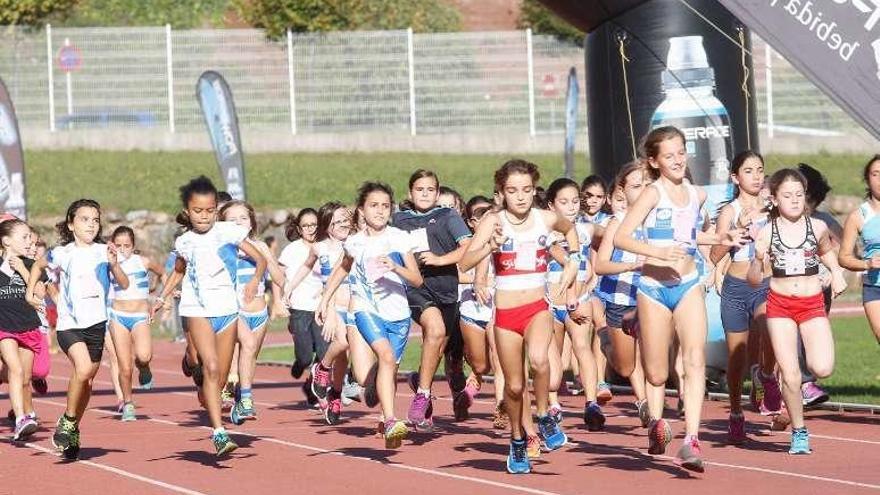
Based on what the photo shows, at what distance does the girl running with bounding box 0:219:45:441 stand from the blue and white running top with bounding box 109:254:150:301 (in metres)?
1.75

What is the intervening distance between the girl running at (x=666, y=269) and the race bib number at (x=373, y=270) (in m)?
2.37

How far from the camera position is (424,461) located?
12.5m

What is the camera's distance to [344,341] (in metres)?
15.8

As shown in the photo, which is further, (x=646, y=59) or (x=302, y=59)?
Answer: (x=302, y=59)

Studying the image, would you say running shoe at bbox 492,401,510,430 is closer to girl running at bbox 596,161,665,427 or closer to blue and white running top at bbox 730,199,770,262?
girl running at bbox 596,161,665,427

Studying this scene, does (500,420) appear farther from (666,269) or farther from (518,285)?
(666,269)

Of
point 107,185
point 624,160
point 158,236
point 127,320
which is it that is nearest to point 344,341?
point 127,320

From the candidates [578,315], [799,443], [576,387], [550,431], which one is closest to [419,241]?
[578,315]

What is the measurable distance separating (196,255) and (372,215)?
130 cm

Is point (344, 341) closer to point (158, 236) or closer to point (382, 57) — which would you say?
point (158, 236)

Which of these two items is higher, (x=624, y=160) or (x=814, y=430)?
(x=624, y=160)

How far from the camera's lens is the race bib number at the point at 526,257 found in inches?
451

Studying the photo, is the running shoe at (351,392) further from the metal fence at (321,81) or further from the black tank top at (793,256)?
the metal fence at (321,81)

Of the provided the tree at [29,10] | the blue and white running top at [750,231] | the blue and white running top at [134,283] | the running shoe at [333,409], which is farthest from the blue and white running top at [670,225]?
the tree at [29,10]
